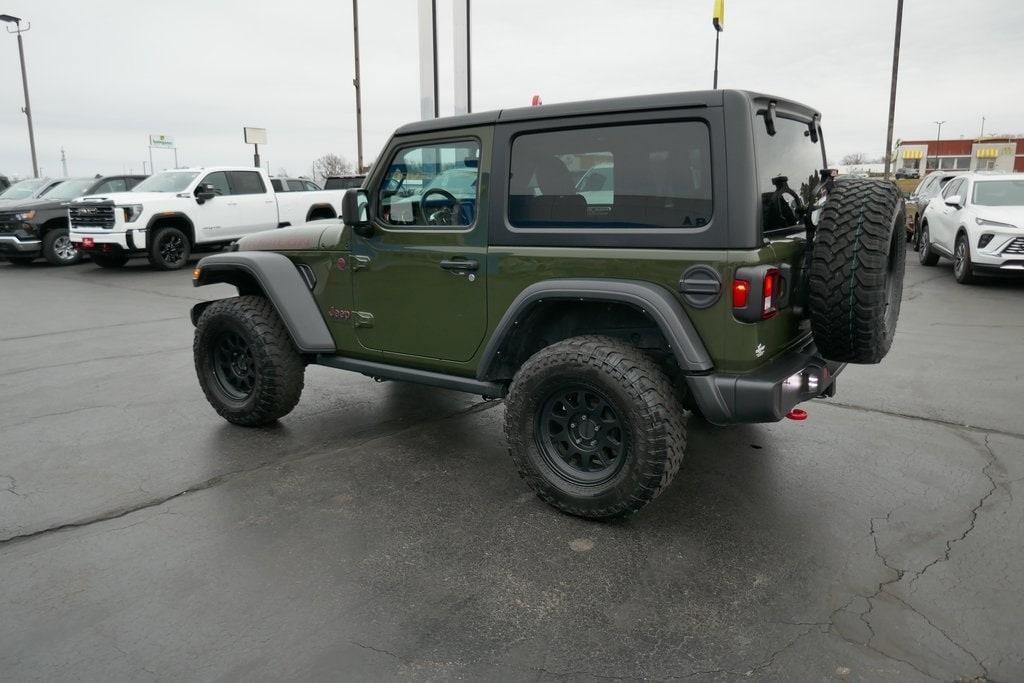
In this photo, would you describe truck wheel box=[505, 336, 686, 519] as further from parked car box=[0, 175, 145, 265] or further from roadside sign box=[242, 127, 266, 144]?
roadside sign box=[242, 127, 266, 144]

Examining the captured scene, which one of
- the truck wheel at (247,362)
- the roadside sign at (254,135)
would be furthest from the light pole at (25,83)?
the truck wheel at (247,362)

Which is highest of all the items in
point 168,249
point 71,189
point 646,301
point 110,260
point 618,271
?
point 71,189

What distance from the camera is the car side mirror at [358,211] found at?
3936 millimetres

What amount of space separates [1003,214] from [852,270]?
28.8 ft

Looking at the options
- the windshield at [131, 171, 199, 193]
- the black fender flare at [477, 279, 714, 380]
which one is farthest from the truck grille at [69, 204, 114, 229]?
the black fender flare at [477, 279, 714, 380]

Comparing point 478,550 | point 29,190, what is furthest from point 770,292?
point 29,190

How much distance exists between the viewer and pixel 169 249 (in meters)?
13.7

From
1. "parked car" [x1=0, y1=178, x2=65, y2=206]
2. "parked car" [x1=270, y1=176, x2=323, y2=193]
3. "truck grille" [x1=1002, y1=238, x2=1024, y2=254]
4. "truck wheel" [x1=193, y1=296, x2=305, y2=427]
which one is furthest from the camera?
"parked car" [x1=0, y1=178, x2=65, y2=206]

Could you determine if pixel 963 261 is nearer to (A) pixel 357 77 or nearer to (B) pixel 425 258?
(B) pixel 425 258

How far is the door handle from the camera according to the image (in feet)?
11.8

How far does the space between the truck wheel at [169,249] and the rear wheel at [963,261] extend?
13.2m

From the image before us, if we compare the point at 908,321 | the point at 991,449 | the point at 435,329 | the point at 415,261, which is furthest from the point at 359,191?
the point at 908,321

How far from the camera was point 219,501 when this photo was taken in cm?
360

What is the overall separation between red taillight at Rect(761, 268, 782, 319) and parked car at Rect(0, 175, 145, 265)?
15.1 meters
